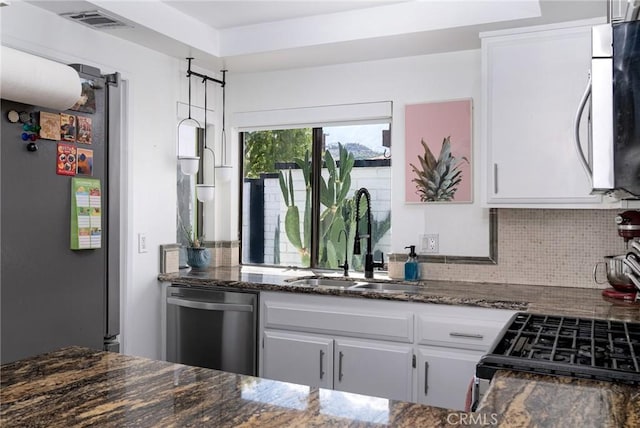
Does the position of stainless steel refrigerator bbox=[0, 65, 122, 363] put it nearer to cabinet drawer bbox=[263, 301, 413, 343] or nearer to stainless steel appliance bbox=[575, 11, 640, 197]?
cabinet drawer bbox=[263, 301, 413, 343]

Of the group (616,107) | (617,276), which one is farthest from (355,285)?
(616,107)

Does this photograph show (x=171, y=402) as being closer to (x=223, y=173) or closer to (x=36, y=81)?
(x=36, y=81)

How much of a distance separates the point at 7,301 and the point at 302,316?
4.90 feet

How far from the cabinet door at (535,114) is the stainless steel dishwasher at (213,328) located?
1.52 meters

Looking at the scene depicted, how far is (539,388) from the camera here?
Answer: 50.8 inches

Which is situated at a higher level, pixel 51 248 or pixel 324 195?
pixel 324 195

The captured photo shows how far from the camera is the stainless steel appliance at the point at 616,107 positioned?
40.6 inches

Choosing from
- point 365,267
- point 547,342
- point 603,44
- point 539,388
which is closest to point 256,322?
point 365,267

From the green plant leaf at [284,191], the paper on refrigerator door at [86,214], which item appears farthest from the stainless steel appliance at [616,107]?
the green plant leaf at [284,191]

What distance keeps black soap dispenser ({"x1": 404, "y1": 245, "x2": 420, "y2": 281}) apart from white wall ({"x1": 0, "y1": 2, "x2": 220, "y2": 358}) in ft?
5.01

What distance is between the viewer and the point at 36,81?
1.97 m

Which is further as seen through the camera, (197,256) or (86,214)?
(197,256)

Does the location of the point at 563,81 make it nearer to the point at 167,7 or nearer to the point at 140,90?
the point at 167,7

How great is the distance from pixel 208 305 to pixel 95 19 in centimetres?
167
